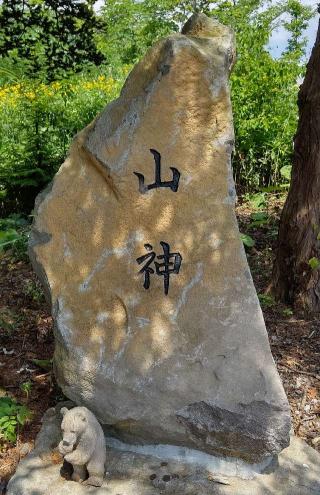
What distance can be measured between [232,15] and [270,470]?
1125 cm

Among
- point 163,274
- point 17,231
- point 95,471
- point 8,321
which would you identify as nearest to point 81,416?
point 95,471

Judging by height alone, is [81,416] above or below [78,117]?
below

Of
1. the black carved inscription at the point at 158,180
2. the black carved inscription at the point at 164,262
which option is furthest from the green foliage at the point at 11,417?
the black carved inscription at the point at 158,180

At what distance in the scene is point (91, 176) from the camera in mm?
3375

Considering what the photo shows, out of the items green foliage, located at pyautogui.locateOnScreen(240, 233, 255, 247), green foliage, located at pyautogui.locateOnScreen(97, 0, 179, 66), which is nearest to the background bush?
green foliage, located at pyautogui.locateOnScreen(240, 233, 255, 247)

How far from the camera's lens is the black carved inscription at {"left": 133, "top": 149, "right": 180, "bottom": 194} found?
3244 mm

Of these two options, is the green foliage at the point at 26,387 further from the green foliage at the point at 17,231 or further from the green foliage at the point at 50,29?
the green foliage at the point at 50,29

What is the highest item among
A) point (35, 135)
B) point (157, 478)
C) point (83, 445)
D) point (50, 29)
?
point (50, 29)

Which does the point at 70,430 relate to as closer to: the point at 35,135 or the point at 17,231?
the point at 17,231

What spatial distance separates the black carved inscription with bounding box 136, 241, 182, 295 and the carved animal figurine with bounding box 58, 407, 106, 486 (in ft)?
2.73

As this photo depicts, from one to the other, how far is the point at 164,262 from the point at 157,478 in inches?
47.7

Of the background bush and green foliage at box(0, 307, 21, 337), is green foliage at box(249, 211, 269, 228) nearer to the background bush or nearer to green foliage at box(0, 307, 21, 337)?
the background bush

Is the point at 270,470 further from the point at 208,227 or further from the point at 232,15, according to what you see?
the point at 232,15

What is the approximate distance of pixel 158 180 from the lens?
3254 millimetres
